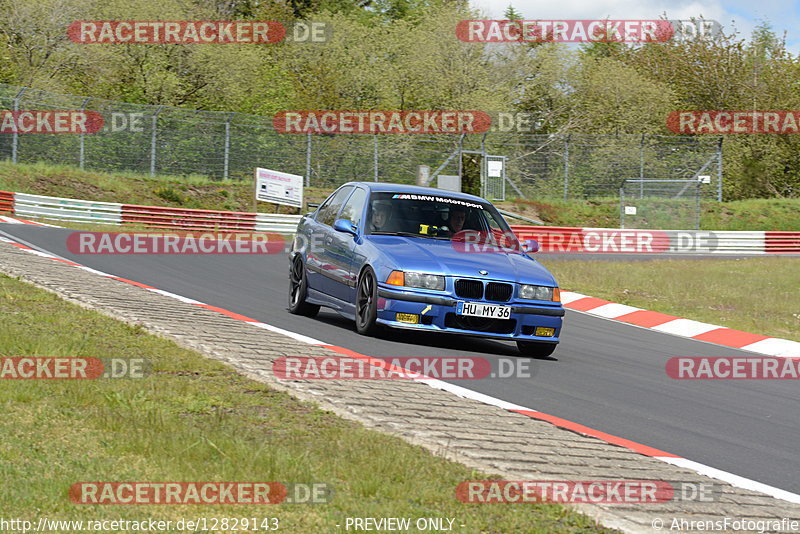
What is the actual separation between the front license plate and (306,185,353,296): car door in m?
1.82

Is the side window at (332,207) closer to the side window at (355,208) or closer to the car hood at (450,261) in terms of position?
the side window at (355,208)

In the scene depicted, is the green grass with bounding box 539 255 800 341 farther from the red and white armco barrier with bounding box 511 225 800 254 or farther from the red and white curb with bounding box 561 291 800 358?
the red and white armco barrier with bounding box 511 225 800 254

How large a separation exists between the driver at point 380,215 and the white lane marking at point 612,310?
20.9 ft

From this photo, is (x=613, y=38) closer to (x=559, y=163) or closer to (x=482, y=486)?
(x=559, y=163)

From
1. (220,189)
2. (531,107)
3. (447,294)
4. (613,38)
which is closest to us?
(447,294)

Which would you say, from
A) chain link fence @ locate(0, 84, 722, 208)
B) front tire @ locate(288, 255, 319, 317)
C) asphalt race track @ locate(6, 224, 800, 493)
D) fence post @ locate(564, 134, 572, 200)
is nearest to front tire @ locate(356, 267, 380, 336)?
asphalt race track @ locate(6, 224, 800, 493)

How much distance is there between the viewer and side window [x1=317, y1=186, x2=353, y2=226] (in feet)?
38.8

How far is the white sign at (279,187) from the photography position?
106ft

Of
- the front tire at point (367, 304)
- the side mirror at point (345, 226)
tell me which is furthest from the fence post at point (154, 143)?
the front tire at point (367, 304)

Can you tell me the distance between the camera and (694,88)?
196 feet

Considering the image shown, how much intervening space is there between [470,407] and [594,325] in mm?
8244

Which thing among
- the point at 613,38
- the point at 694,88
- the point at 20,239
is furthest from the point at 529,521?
the point at 613,38

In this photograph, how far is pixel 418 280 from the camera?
977 cm

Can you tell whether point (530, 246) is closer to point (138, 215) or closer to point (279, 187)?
point (138, 215)
